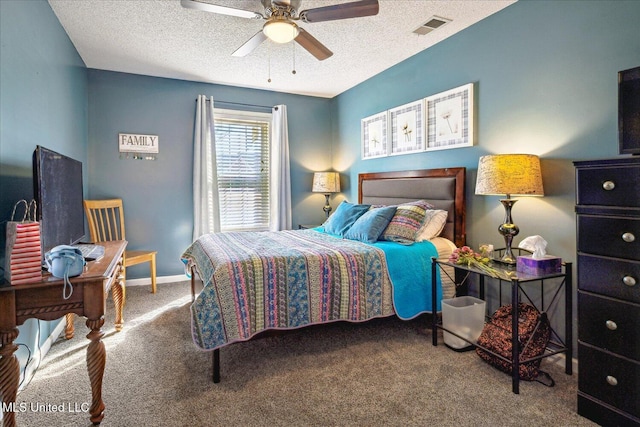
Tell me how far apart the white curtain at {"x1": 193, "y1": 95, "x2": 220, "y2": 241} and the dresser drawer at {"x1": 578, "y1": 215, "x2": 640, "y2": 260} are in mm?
3959

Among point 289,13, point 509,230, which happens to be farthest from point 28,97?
point 509,230

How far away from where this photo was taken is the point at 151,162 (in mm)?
4441

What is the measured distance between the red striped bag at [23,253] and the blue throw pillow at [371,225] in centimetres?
224

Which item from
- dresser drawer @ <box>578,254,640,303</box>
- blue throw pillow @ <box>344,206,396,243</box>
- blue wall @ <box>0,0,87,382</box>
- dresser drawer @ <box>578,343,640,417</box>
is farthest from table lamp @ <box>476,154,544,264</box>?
blue wall @ <box>0,0,87,382</box>

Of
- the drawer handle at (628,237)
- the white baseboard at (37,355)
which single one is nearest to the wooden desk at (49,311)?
the white baseboard at (37,355)

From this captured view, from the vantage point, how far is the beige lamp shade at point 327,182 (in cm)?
500

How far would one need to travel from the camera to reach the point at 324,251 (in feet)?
8.61

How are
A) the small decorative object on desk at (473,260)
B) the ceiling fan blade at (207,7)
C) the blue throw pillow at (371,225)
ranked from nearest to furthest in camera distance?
the ceiling fan blade at (207,7)
the small decorative object on desk at (473,260)
the blue throw pillow at (371,225)

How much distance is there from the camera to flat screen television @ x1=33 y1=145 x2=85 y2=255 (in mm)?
1837

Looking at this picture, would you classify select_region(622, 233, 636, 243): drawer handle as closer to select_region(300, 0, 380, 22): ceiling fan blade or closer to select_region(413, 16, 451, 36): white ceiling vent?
select_region(300, 0, 380, 22): ceiling fan blade

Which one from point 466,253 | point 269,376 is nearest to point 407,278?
point 466,253

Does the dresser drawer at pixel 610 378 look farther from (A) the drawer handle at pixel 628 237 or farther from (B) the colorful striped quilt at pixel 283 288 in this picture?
(B) the colorful striped quilt at pixel 283 288

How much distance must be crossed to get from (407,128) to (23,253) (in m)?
3.39

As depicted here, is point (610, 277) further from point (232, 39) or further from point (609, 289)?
point (232, 39)
